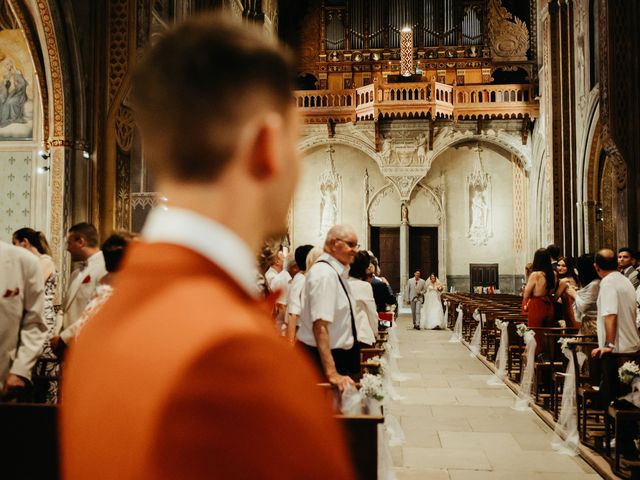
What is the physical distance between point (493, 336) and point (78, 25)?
8299 millimetres

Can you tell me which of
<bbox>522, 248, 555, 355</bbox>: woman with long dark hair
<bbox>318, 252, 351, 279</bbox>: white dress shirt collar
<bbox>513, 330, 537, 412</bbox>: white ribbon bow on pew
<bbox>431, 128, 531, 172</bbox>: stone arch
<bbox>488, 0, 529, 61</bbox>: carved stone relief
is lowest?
<bbox>513, 330, 537, 412</bbox>: white ribbon bow on pew

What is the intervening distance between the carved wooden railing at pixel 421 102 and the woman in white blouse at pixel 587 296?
14.7 meters

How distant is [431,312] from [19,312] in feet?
51.4

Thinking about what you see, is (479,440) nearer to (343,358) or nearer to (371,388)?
(343,358)

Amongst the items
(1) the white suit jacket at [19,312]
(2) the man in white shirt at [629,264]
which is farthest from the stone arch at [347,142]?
(1) the white suit jacket at [19,312]

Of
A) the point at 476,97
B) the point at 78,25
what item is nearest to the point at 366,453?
the point at 78,25

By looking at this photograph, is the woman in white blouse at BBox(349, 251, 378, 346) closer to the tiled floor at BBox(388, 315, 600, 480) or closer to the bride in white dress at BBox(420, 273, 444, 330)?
the tiled floor at BBox(388, 315, 600, 480)

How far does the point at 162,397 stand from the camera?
1.97 feet

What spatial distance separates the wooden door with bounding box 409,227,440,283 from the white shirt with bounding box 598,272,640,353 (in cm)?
1855

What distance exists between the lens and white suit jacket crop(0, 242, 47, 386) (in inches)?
139

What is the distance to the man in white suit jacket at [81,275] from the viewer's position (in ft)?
14.6

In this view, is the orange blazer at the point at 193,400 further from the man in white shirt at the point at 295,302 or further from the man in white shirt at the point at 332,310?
the man in white shirt at the point at 295,302

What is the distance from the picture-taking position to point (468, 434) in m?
6.51

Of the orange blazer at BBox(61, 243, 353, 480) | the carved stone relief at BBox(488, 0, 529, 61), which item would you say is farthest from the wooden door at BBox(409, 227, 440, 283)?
the orange blazer at BBox(61, 243, 353, 480)
